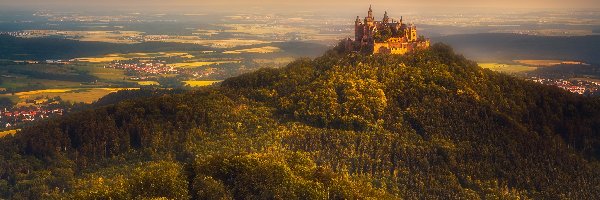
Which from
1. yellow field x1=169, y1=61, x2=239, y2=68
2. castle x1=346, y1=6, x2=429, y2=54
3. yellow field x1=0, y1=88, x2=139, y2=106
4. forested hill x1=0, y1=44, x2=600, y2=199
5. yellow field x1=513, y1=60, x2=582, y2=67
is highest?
castle x1=346, y1=6, x2=429, y2=54

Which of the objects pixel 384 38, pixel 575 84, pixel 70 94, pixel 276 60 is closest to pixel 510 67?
pixel 575 84

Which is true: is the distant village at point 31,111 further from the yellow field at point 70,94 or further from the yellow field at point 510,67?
the yellow field at point 510,67

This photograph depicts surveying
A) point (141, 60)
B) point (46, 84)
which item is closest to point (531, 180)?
point (46, 84)

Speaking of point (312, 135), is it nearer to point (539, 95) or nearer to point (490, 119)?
point (490, 119)

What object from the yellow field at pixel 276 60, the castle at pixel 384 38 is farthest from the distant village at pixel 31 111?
the yellow field at pixel 276 60

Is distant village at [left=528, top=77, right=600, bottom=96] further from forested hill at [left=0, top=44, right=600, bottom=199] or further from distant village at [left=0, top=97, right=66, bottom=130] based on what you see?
distant village at [left=0, top=97, right=66, bottom=130]

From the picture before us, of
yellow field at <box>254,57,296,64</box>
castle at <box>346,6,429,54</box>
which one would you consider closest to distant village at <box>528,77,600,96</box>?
castle at <box>346,6,429,54</box>
